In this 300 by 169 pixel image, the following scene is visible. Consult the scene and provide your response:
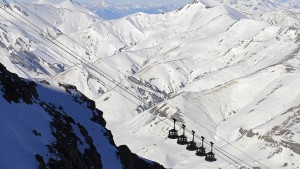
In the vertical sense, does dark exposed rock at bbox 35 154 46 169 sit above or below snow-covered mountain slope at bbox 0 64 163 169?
below

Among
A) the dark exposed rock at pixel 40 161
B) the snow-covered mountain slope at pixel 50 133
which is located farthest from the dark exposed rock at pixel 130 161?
the dark exposed rock at pixel 40 161

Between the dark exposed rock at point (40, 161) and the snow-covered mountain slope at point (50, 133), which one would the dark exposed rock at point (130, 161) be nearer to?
the snow-covered mountain slope at point (50, 133)

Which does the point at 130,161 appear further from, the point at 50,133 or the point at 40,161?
the point at 40,161

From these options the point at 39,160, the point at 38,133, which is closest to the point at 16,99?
the point at 38,133

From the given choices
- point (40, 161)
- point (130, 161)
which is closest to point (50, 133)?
point (40, 161)

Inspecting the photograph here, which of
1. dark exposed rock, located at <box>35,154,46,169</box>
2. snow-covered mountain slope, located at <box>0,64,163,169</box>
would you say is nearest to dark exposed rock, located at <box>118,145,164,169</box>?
snow-covered mountain slope, located at <box>0,64,163,169</box>

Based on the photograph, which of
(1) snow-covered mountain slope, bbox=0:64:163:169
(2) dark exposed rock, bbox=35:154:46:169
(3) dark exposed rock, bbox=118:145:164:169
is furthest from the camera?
(3) dark exposed rock, bbox=118:145:164:169

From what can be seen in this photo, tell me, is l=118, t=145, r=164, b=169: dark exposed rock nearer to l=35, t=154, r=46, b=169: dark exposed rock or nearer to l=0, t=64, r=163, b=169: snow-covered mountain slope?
l=0, t=64, r=163, b=169: snow-covered mountain slope

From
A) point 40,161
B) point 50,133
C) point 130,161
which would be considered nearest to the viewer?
point 40,161

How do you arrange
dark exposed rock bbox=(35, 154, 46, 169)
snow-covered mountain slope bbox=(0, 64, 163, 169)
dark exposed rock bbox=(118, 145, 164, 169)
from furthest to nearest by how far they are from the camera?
dark exposed rock bbox=(118, 145, 164, 169) → snow-covered mountain slope bbox=(0, 64, 163, 169) → dark exposed rock bbox=(35, 154, 46, 169)

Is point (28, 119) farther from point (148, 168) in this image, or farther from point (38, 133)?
point (148, 168)
